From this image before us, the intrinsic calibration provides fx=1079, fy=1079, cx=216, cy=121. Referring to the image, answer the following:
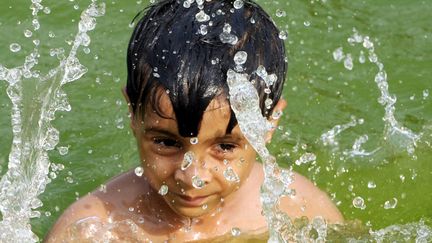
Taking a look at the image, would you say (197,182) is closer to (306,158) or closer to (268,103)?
(268,103)

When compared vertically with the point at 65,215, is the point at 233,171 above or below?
above

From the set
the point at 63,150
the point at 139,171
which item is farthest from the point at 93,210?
the point at 63,150

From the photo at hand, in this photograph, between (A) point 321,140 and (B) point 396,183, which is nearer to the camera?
(B) point 396,183

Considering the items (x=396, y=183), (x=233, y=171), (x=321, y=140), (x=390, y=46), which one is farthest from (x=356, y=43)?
(x=233, y=171)

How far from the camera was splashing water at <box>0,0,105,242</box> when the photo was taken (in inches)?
133

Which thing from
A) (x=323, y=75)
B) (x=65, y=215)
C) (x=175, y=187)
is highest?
(x=175, y=187)

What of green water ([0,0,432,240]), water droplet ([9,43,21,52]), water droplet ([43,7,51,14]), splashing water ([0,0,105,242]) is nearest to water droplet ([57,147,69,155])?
green water ([0,0,432,240])

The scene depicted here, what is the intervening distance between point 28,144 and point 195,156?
2.70 feet

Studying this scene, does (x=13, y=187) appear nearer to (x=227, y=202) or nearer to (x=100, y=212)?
(x=100, y=212)

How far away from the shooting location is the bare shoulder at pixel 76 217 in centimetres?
339

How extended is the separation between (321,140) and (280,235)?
1.23 meters

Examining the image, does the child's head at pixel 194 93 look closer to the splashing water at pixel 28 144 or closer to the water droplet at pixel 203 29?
the water droplet at pixel 203 29

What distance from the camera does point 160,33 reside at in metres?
3.12

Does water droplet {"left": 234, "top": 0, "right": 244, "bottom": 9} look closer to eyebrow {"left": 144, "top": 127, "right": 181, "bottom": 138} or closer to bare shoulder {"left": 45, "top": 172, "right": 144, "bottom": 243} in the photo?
eyebrow {"left": 144, "top": 127, "right": 181, "bottom": 138}
